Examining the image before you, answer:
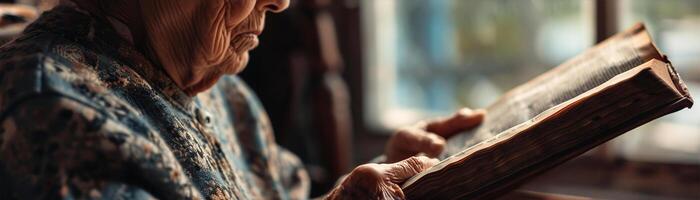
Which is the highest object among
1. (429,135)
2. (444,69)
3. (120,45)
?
(120,45)

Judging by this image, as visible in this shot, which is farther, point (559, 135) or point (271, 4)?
point (271, 4)

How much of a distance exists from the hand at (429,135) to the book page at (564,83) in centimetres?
2

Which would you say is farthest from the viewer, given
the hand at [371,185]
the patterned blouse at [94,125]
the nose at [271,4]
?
the nose at [271,4]

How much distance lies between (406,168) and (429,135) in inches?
10.3

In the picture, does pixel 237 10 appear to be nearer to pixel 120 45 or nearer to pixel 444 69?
pixel 120 45

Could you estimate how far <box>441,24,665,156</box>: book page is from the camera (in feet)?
3.13

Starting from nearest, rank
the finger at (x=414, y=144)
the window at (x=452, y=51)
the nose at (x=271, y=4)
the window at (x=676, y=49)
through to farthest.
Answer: the nose at (x=271, y=4) < the finger at (x=414, y=144) < the window at (x=676, y=49) < the window at (x=452, y=51)

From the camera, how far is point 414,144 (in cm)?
115

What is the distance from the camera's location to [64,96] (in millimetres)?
743

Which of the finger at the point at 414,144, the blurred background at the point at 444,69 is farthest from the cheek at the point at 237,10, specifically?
the blurred background at the point at 444,69

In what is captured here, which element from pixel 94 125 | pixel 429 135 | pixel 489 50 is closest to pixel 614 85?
pixel 429 135

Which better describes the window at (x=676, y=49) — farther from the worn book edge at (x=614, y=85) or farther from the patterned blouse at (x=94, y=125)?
the patterned blouse at (x=94, y=125)

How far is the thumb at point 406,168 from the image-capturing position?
0.87m

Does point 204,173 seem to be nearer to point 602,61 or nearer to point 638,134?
point 602,61
